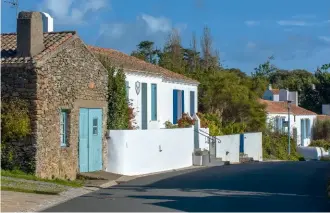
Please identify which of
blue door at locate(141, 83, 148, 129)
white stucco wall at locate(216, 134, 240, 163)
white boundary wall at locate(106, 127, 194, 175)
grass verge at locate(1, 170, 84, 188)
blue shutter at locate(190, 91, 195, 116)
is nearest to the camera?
grass verge at locate(1, 170, 84, 188)

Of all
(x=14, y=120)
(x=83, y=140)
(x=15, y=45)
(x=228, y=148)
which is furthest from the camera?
(x=228, y=148)

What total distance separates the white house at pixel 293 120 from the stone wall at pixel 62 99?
98.8ft

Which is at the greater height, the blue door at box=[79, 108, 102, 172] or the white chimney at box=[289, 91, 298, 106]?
the white chimney at box=[289, 91, 298, 106]

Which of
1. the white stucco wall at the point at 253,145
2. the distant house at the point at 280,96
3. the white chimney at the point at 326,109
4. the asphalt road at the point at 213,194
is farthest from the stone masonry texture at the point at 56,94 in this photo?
the white chimney at the point at 326,109

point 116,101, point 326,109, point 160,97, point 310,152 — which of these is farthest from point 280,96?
point 116,101

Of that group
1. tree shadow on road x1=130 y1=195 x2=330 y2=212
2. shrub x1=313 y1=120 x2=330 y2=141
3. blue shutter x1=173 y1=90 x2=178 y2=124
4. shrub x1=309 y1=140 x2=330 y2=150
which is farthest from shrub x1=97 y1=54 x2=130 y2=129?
shrub x1=313 y1=120 x2=330 y2=141

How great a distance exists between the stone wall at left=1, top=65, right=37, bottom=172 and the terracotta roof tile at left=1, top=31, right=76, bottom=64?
385 mm

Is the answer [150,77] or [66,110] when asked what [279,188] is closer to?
[66,110]

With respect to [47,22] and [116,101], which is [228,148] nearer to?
[116,101]

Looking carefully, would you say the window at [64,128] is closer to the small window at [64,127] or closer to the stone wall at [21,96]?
the small window at [64,127]

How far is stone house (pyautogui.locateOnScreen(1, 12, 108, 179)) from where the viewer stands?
68.7ft

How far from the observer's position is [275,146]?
49281 millimetres

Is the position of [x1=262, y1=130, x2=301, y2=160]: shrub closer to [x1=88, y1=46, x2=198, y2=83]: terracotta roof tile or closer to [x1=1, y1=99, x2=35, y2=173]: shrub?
[x1=88, y1=46, x2=198, y2=83]: terracotta roof tile

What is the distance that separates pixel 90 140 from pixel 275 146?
2731cm
